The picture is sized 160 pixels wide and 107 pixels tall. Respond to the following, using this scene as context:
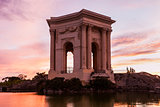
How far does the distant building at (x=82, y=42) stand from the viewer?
47.6 m

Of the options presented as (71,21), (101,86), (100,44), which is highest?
(71,21)

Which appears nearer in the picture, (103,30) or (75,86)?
(75,86)

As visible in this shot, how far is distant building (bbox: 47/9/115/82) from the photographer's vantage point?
47.6 meters

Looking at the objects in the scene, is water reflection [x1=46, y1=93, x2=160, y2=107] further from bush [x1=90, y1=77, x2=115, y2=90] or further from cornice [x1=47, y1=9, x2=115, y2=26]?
cornice [x1=47, y1=9, x2=115, y2=26]

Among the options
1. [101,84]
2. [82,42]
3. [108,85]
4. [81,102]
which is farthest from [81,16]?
[81,102]

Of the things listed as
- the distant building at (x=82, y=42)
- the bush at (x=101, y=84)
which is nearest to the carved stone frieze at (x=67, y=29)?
the distant building at (x=82, y=42)

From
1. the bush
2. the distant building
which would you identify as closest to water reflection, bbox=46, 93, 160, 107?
the bush

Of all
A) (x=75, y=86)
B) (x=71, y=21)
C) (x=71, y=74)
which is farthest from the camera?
(x=71, y=21)

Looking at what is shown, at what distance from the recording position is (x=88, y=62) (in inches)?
1866

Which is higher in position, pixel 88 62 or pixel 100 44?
pixel 100 44

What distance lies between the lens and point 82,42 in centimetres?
4775

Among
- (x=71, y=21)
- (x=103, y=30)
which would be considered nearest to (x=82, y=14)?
(x=71, y=21)

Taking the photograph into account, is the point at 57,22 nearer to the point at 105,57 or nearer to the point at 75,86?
the point at 105,57

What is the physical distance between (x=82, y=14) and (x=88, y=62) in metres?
9.93
